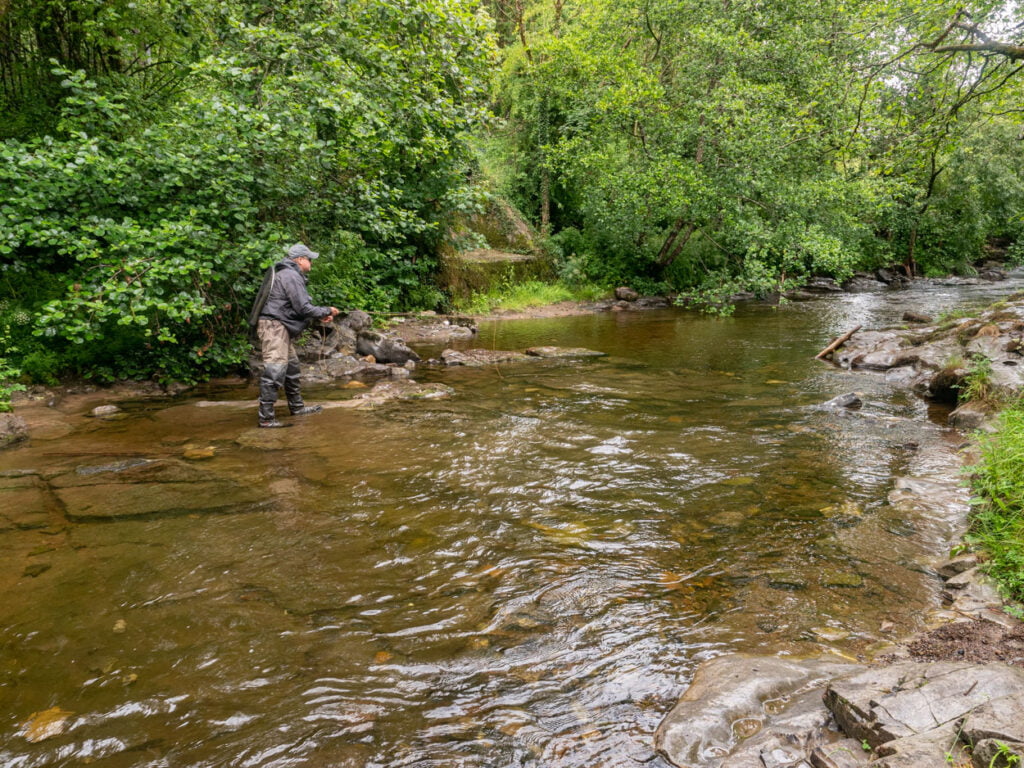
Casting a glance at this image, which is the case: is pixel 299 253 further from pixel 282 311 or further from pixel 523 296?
pixel 523 296

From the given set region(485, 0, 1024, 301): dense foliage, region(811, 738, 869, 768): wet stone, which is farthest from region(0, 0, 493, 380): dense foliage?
region(811, 738, 869, 768): wet stone

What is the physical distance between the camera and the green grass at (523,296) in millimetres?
20297

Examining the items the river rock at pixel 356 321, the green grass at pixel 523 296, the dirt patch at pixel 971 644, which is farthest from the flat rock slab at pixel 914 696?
the green grass at pixel 523 296

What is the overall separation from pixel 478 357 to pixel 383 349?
209cm

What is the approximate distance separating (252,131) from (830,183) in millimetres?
16370

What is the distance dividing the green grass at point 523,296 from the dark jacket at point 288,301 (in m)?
11.6

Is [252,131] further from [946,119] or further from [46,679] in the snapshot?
[946,119]

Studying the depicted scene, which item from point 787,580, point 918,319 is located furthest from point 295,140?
point 918,319

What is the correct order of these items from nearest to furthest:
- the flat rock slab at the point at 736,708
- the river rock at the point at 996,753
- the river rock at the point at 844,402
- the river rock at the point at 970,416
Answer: the river rock at the point at 996,753 → the flat rock slab at the point at 736,708 → the river rock at the point at 970,416 → the river rock at the point at 844,402

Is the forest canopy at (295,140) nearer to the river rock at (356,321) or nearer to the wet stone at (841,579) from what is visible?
the river rock at (356,321)

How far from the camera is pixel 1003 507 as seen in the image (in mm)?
4207

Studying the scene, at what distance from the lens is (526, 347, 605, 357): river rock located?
12938mm

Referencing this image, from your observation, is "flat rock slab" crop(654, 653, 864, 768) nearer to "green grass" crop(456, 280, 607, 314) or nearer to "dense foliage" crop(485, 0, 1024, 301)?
"dense foliage" crop(485, 0, 1024, 301)

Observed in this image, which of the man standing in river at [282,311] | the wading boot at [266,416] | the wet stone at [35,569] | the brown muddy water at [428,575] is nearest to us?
the brown muddy water at [428,575]
